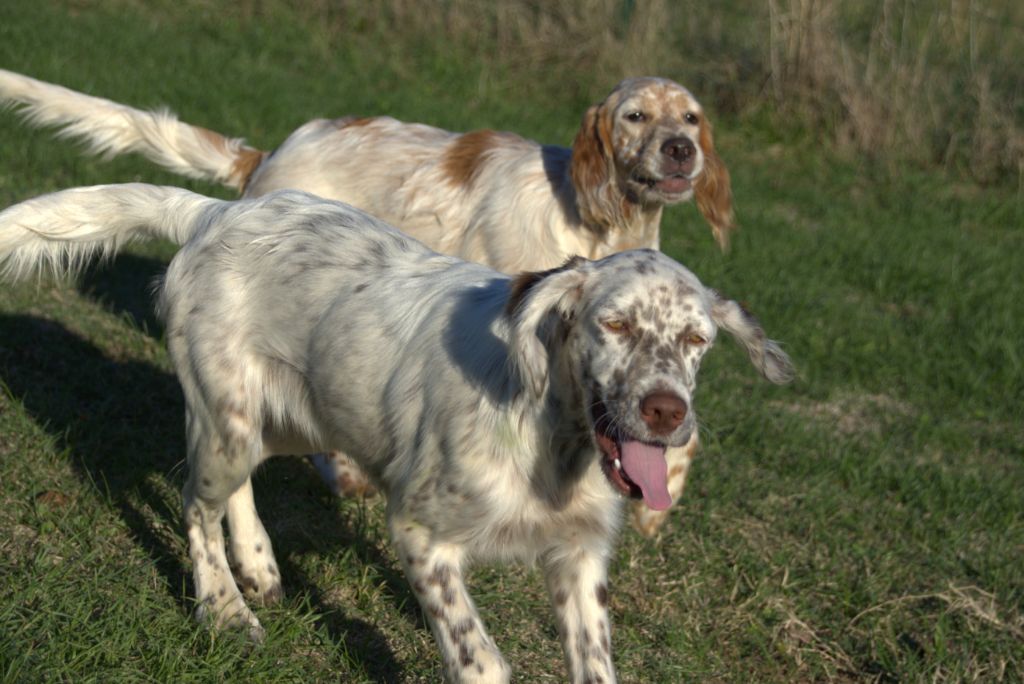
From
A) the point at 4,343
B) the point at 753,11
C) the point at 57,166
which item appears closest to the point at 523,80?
the point at 753,11

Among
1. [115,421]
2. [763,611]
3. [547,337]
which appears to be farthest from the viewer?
[115,421]

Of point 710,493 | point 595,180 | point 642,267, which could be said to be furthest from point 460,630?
point 595,180

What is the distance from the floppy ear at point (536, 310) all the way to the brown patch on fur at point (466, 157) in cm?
232

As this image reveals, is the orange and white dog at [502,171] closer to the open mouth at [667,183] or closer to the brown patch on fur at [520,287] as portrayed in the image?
the open mouth at [667,183]

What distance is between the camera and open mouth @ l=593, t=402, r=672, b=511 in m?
3.22

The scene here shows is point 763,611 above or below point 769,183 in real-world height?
above

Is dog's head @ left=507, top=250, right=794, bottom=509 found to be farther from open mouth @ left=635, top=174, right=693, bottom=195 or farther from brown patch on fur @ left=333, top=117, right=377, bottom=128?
brown patch on fur @ left=333, top=117, right=377, bottom=128

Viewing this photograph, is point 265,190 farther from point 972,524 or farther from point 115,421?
point 972,524

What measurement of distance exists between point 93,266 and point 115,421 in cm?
211

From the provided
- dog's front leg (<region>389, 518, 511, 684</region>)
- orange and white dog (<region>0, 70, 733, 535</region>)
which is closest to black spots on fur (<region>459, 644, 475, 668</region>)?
dog's front leg (<region>389, 518, 511, 684</region>)

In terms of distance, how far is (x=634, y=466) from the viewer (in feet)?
10.6

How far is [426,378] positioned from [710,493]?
80.3 inches

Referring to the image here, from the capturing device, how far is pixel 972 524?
5.35 meters

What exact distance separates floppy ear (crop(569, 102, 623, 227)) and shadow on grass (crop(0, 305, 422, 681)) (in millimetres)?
1527
